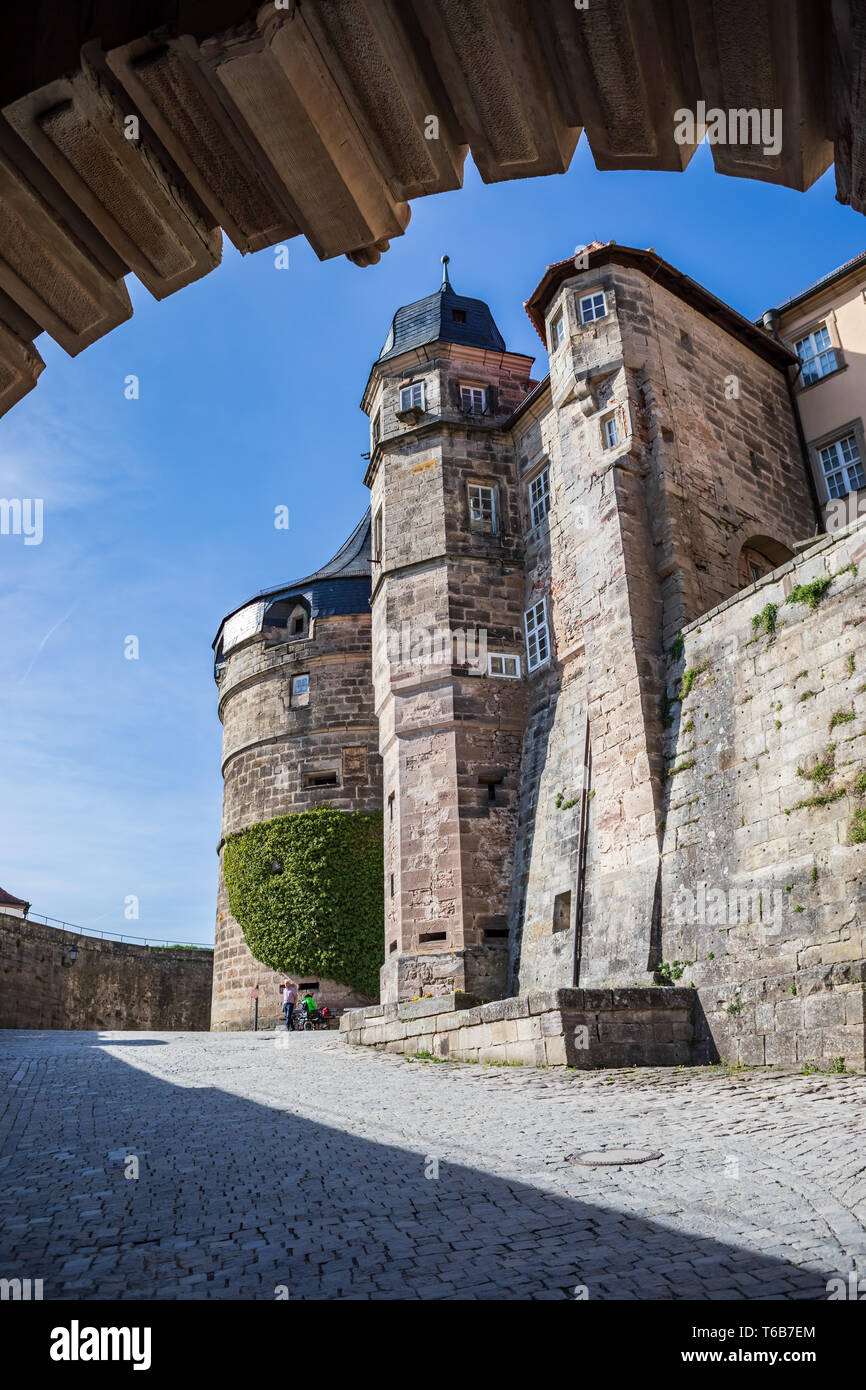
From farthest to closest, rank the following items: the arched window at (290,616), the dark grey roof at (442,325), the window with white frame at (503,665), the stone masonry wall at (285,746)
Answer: the arched window at (290,616) → the stone masonry wall at (285,746) → the dark grey roof at (442,325) → the window with white frame at (503,665)

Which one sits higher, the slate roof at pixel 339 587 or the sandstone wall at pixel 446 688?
the slate roof at pixel 339 587

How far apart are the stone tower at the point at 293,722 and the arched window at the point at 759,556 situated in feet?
36.6

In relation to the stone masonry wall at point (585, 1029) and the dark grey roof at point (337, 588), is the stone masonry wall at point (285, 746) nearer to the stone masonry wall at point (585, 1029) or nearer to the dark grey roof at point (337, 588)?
the dark grey roof at point (337, 588)

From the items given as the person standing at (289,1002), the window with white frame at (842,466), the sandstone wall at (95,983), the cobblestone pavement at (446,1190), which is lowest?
the cobblestone pavement at (446,1190)

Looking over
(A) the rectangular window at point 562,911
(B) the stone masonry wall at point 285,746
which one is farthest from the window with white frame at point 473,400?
(A) the rectangular window at point 562,911

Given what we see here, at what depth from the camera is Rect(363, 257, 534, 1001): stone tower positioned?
18266mm

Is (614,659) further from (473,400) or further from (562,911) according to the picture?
(473,400)

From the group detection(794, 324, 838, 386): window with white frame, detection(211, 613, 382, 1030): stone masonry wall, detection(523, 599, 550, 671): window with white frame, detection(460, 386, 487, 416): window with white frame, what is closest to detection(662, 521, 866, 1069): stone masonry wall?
detection(523, 599, 550, 671): window with white frame

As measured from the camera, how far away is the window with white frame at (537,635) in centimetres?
1962

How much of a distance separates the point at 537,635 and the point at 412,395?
6566 mm

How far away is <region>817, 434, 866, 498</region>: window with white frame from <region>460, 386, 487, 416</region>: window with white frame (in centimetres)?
715

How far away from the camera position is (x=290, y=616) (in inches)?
1128

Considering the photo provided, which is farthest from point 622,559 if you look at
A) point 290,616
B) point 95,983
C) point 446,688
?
point 95,983
